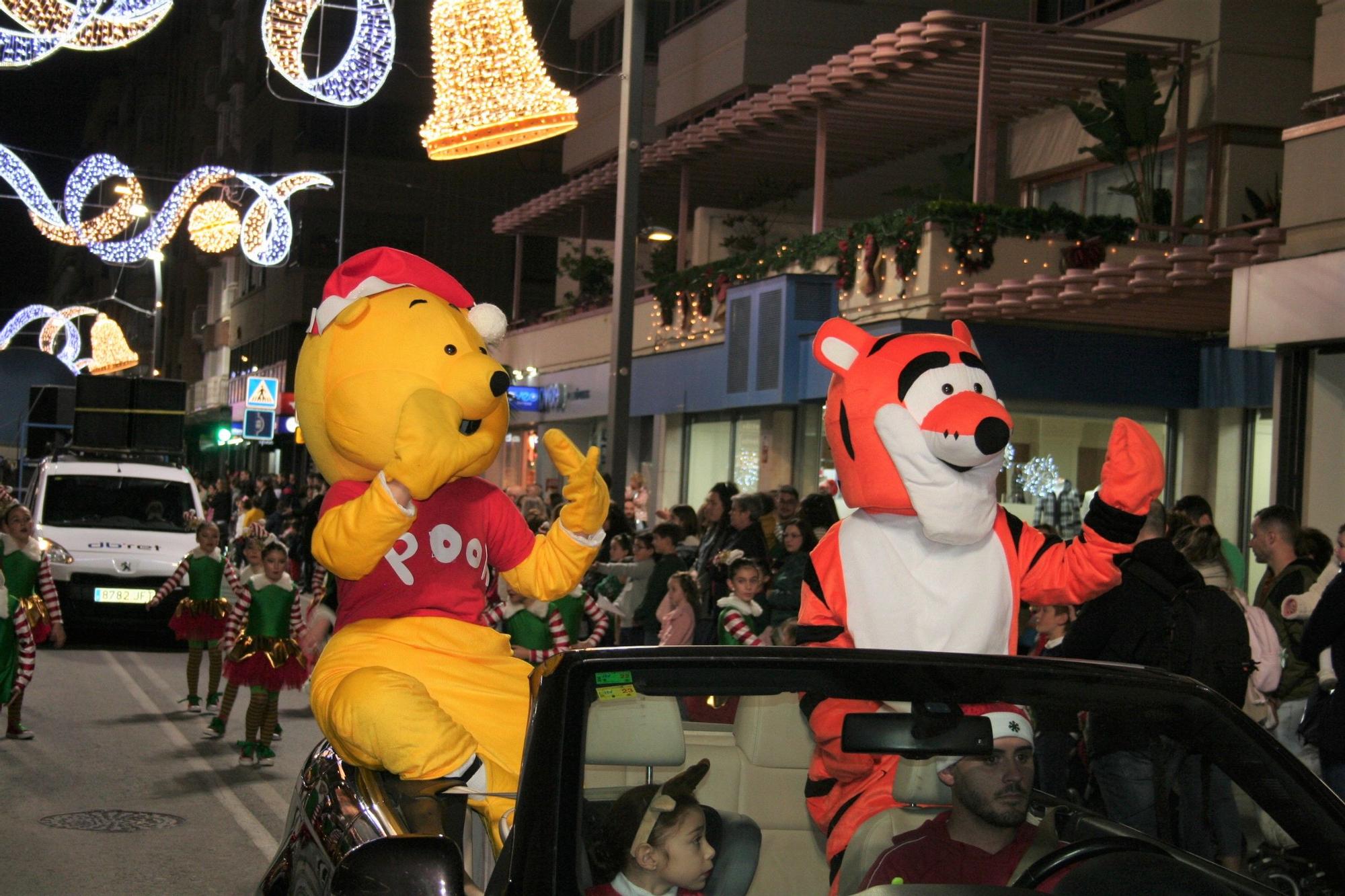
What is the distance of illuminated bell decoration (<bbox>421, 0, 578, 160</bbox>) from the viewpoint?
18078mm

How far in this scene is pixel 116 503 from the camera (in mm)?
18719

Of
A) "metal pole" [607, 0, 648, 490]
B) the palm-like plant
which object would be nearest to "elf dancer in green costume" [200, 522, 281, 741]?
"metal pole" [607, 0, 648, 490]

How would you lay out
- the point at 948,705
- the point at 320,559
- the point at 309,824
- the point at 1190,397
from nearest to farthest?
1. the point at 948,705
2. the point at 309,824
3. the point at 320,559
4. the point at 1190,397

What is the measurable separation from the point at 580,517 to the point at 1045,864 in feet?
9.78

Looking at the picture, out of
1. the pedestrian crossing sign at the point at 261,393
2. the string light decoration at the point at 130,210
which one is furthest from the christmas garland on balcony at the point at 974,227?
the pedestrian crossing sign at the point at 261,393

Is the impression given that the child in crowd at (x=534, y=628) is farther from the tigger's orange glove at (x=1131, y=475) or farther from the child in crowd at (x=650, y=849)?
the child in crowd at (x=650, y=849)

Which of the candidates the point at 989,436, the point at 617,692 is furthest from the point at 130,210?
the point at 617,692

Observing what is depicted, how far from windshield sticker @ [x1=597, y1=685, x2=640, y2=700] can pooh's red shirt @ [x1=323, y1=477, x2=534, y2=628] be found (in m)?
2.50

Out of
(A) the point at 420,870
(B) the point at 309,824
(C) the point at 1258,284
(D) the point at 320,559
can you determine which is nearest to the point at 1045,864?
(A) the point at 420,870

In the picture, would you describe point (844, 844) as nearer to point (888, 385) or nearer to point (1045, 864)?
point (1045, 864)

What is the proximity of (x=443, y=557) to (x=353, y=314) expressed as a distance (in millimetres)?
906

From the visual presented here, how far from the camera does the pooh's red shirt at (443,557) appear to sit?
5.57 m

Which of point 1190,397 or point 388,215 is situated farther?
point 388,215

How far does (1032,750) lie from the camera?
325 centimetres
